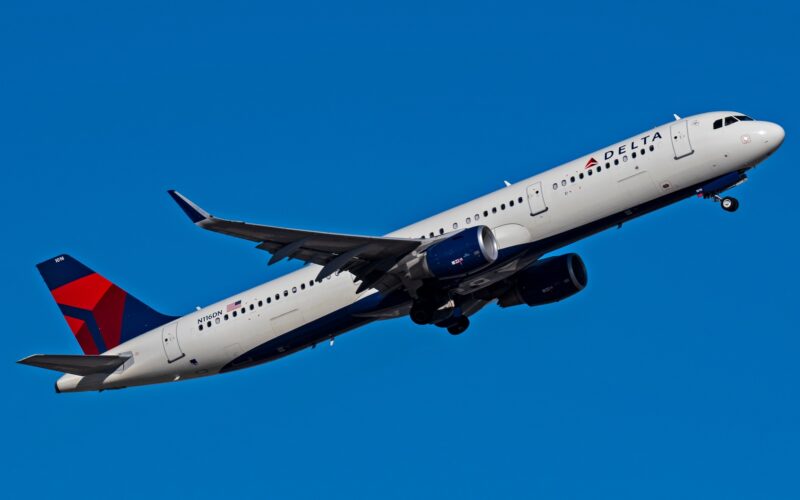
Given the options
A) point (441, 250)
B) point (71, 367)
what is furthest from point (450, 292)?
point (71, 367)

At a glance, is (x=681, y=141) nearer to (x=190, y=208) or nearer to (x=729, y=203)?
(x=729, y=203)

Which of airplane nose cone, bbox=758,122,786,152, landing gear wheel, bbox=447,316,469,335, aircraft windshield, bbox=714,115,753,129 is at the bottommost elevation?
landing gear wheel, bbox=447,316,469,335

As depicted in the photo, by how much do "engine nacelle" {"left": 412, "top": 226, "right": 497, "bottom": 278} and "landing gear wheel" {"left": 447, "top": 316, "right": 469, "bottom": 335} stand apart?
6.74m

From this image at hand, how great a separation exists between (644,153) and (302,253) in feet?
41.1

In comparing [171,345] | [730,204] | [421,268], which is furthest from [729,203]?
[171,345]

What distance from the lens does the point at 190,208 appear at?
38812 millimetres

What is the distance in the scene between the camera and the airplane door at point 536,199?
44.3 meters

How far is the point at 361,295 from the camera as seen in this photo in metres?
47.2

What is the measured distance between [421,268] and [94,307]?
1643cm

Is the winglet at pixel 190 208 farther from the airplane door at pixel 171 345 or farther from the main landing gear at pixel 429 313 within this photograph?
the airplane door at pixel 171 345

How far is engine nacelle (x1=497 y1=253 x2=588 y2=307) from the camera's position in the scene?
49.2 metres

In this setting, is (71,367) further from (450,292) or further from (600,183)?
(600,183)

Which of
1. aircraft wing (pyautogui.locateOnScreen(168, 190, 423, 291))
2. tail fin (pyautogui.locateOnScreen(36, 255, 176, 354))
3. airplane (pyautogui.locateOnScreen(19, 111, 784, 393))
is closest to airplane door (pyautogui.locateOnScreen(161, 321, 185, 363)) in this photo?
airplane (pyautogui.locateOnScreen(19, 111, 784, 393))

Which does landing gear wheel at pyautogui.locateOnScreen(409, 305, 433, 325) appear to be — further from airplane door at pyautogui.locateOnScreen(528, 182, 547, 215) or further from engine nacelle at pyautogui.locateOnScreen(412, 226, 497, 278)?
airplane door at pyautogui.locateOnScreen(528, 182, 547, 215)
